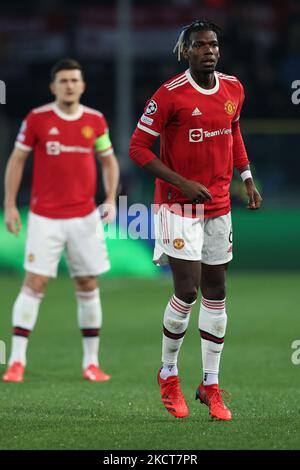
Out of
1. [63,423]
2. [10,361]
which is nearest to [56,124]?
[10,361]

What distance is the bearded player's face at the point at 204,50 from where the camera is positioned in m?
7.11

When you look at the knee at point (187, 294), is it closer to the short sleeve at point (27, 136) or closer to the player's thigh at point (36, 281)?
the player's thigh at point (36, 281)

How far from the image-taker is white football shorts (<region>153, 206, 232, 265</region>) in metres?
7.21

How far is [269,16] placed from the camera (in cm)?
2428

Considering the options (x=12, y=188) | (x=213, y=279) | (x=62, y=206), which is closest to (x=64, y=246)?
(x=62, y=206)

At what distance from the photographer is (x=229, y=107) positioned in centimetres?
730

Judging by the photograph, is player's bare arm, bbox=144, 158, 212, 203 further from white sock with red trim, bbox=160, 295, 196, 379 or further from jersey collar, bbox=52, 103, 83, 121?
jersey collar, bbox=52, 103, 83, 121

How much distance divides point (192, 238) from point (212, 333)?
2.12ft

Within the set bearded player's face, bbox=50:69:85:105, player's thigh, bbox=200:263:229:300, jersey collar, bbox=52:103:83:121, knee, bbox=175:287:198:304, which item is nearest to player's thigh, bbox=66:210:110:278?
jersey collar, bbox=52:103:83:121

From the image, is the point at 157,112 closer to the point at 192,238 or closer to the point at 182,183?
the point at 182,183

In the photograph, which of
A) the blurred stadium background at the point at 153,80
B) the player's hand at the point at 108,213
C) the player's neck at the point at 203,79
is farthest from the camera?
the blurred stadium background at the point at 153,80

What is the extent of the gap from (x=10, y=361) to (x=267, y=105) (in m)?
14.1

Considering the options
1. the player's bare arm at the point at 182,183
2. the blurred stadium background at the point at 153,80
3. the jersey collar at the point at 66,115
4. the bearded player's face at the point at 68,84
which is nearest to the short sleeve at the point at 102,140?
the jersey collar at the point at 66,115

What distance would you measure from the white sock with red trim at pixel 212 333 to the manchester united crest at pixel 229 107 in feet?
3.81
